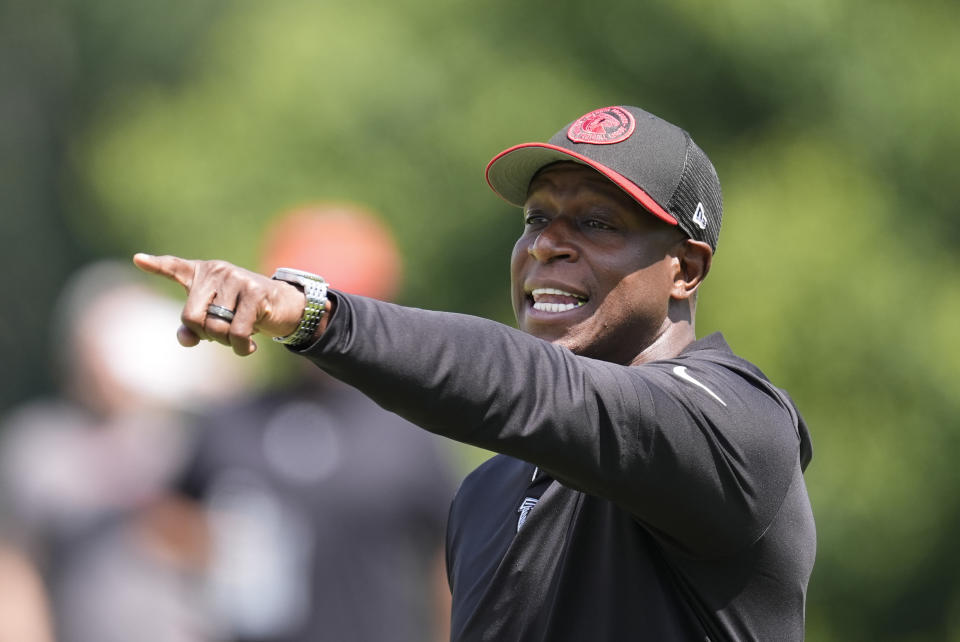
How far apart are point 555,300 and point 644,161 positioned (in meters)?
0.35

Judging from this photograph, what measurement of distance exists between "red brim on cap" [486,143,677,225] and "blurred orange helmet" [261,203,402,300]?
4.75 ft

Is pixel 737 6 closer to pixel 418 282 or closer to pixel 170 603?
pixel 418 282

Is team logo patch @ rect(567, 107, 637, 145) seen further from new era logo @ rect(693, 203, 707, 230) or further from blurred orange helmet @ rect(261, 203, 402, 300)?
blurred orange helmet @ rect(261, 203, 402, 300)

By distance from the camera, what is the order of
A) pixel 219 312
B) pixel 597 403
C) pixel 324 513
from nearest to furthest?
pixel 219 312, pixel 597 403, pixel 324 513

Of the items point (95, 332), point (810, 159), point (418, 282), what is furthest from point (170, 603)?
point (810, 159)

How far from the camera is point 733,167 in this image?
6.55m

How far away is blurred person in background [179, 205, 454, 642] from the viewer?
4488mm

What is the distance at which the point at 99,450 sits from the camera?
515cm

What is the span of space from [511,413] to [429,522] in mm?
2423

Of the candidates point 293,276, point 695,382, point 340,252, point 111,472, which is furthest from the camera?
point 111,472

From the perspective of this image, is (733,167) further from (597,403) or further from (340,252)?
(597,403)

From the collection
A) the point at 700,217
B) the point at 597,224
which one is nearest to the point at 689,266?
the point at 700,217

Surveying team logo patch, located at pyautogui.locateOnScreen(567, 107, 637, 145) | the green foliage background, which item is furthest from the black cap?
the green foliage background

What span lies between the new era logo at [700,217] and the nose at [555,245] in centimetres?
28
